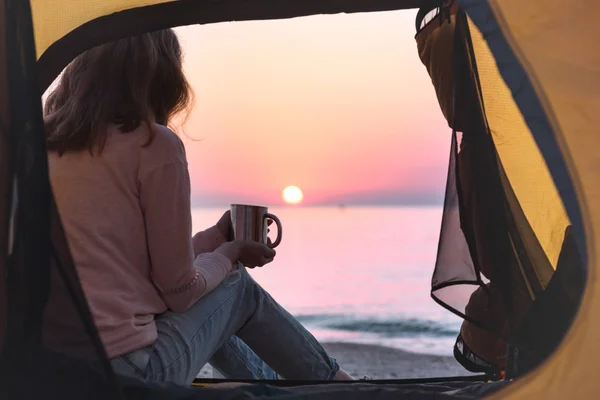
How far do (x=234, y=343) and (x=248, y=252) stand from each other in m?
0.27

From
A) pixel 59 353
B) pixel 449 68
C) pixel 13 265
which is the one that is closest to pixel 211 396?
pixel 59 353

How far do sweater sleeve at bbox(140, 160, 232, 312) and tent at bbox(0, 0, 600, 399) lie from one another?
17cm

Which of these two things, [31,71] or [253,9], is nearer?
[31,71]

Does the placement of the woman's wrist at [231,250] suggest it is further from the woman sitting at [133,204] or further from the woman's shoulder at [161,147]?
the woman's shoulder at [161,147]

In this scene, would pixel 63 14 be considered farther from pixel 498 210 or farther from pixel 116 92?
pixel 498 210

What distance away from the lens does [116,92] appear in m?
1.13

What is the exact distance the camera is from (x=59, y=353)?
950 mm

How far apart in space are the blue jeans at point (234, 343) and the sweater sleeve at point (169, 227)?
79 mm

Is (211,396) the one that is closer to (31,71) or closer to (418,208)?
(31,71)

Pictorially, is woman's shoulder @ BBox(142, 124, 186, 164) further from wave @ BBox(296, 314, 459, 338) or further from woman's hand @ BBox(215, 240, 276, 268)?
wave @ BBox(296, 314, 459, 338)

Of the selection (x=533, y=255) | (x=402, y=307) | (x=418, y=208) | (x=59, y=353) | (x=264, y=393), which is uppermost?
(x=533, y=255)

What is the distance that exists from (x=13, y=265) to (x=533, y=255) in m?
0.85

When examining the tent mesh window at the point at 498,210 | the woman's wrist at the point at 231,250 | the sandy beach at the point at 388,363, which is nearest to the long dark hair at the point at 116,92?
the woman's wrist at the point at 231,250

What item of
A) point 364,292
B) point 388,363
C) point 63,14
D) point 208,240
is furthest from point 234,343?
point 364,292
